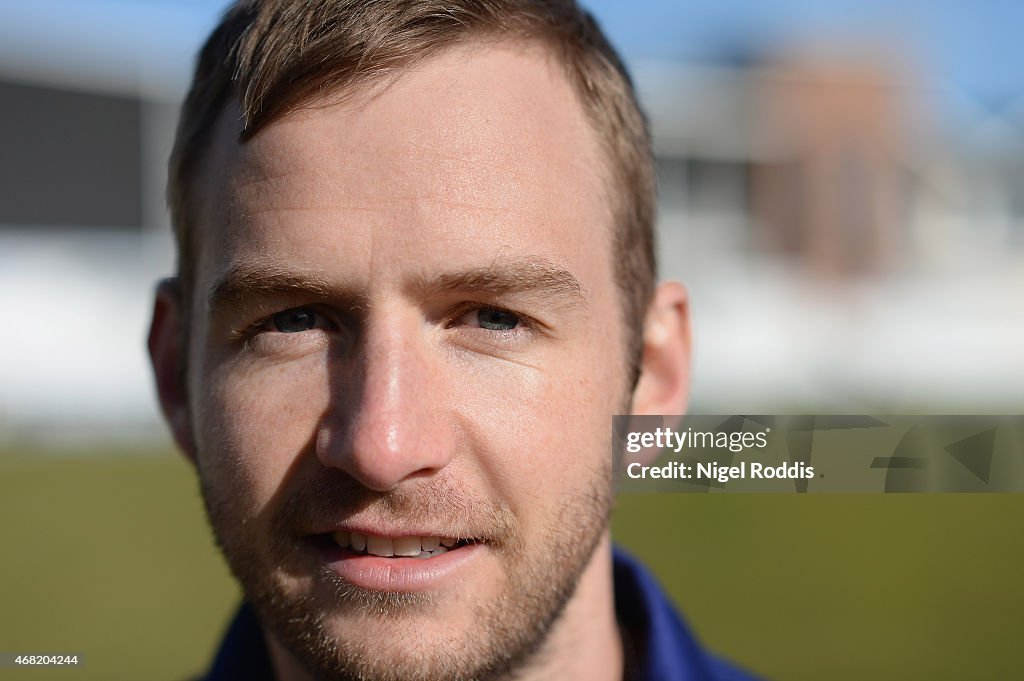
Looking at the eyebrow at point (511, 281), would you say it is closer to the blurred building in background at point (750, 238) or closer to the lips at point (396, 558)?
the lips at point (396, 558)

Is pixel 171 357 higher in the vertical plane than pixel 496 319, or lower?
lower

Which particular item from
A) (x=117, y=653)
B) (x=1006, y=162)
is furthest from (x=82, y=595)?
(x=1006, y=162)

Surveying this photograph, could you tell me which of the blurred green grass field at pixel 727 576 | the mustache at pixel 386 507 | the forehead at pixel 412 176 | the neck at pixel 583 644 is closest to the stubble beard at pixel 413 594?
the mustache at pixel 386 507

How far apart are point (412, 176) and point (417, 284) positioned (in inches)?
8.5

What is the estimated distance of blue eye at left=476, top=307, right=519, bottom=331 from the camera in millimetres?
1904

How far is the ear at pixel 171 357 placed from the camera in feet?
7.49

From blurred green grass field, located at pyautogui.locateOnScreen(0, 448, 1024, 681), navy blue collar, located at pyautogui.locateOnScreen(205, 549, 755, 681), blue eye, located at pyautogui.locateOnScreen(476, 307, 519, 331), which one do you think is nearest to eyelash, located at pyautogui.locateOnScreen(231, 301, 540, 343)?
blue eye, located at pyautogui.locateOnScreen(476, 307, 519, 331)

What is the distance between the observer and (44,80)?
52.9 feet

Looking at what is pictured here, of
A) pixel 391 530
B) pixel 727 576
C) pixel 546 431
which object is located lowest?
pixel 727 576

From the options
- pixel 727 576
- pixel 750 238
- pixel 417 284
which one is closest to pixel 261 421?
pixel 417 284

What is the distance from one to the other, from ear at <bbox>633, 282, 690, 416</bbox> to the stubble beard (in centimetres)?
41

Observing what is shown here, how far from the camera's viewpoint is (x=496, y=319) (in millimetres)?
1915

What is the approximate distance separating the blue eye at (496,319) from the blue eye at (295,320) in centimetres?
33

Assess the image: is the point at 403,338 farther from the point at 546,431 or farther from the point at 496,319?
the point at 546,431
